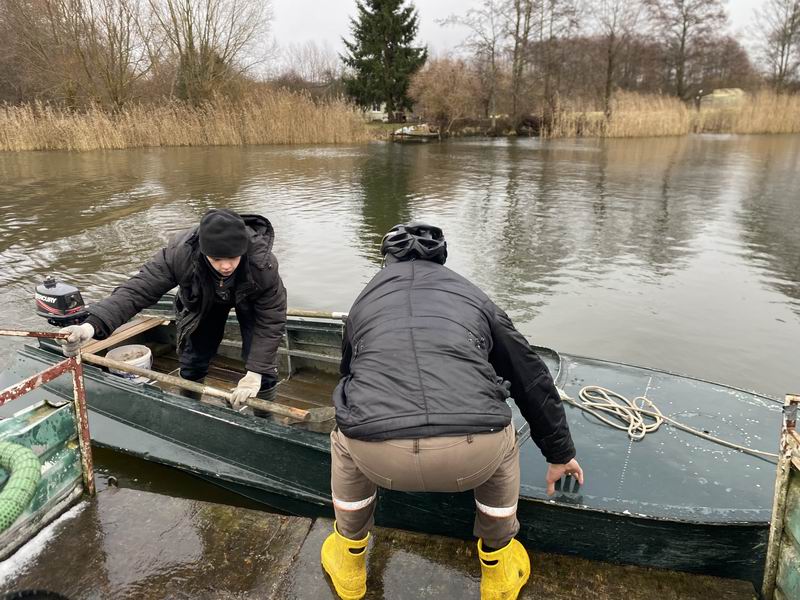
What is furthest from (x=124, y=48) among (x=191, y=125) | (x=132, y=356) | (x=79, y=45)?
(x=132, y=356)

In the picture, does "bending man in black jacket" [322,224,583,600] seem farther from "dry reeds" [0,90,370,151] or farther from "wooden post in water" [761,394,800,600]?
"dry reeds" [0,90,370,151]

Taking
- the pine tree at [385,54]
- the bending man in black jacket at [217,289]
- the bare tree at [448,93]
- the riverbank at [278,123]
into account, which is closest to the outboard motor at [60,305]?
the bending man in black jacket at [217,289]

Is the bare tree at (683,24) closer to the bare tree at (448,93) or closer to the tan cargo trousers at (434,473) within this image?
the bare tree at (448,93)

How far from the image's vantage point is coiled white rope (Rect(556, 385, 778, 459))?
118 inches

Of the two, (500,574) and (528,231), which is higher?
(528,231)

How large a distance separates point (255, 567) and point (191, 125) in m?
22.6

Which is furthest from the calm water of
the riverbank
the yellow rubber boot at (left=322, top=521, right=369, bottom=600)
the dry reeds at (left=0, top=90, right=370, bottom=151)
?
the yellow rubber boot at (left=322, top=521, right=369, bottom=600)

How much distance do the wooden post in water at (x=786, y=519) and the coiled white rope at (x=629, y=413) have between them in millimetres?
785

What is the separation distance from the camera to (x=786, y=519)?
211 cm

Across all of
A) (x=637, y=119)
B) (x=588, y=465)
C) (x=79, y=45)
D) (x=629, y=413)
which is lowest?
(x=588, y=465)

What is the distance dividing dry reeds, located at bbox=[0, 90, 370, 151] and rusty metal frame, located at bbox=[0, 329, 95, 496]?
21153 mm

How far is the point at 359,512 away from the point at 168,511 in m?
1.34

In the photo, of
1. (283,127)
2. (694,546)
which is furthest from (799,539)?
(283,127)

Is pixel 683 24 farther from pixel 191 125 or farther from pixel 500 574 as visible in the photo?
pixel 500 574
